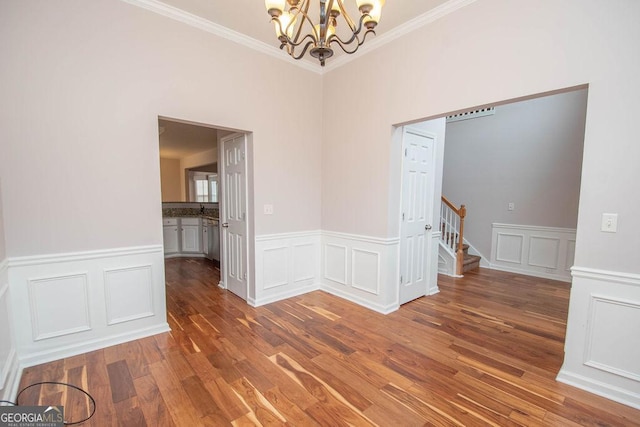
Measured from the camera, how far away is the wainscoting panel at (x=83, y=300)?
220cm

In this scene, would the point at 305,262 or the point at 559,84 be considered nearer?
the point at 559,84

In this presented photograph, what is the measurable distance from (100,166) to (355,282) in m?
2.91

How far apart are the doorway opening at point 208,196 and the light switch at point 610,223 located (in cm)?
315

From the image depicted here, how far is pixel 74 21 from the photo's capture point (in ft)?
7.48

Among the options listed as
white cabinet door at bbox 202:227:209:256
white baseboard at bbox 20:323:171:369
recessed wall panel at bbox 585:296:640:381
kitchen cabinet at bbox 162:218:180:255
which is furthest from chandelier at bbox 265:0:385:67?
kitchen cabinet at bbox 162:218:180:255

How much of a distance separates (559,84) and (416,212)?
74.5 inches

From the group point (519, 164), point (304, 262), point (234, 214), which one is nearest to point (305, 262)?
point (304, 262)

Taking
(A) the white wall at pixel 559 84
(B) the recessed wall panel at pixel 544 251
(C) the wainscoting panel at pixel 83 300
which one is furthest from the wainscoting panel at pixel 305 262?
(B) the recessed wall panel at pixel 544 251

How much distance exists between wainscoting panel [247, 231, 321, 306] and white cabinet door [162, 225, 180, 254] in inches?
137

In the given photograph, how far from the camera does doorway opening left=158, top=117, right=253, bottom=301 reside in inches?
140

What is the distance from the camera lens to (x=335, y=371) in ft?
7.20

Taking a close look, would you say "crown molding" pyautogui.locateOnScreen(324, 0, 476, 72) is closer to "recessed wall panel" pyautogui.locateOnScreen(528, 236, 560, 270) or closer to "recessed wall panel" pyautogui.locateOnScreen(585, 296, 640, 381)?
"recessed wall panel" pyautogui.locateOnScreen(585, 296, 640, 381)

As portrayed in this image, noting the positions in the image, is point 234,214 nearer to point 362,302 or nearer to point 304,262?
point 304,262

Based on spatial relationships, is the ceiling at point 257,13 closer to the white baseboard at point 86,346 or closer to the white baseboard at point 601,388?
the white baseboard at point 86,346
